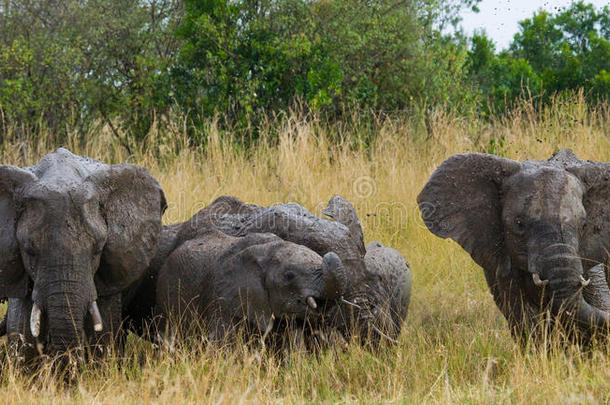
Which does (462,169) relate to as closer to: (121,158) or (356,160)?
(356,160)

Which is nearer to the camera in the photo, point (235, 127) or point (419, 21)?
point (235, 127)

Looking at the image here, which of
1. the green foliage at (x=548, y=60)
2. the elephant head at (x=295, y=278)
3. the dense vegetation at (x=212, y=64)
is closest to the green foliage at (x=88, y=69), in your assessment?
the dense vegetation at (x=212, y=64)

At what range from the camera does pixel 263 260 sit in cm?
558

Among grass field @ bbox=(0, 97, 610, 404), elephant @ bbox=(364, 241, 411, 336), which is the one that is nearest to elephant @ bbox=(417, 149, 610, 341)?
grass field @ bbox=(0, 97, 610, 404)

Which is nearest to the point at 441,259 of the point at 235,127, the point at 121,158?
the point at 235,127

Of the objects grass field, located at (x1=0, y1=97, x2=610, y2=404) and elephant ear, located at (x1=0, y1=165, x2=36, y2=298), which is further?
elephant ear, located at (x1=0, y1=165, x2=36, y2=298)

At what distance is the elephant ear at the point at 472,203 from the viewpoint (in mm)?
5906

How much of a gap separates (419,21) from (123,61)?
5285 mm

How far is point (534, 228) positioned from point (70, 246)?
8.97 ft

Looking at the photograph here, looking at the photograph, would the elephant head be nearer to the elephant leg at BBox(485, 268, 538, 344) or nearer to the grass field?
the grass field

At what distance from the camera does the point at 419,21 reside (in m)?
15.9

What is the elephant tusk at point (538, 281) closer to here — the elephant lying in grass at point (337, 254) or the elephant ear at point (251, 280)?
the elephant lying in grass at point (337, 254)

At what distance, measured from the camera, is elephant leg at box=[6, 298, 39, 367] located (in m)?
5.56

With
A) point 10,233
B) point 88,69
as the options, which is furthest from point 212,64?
point 10,233
